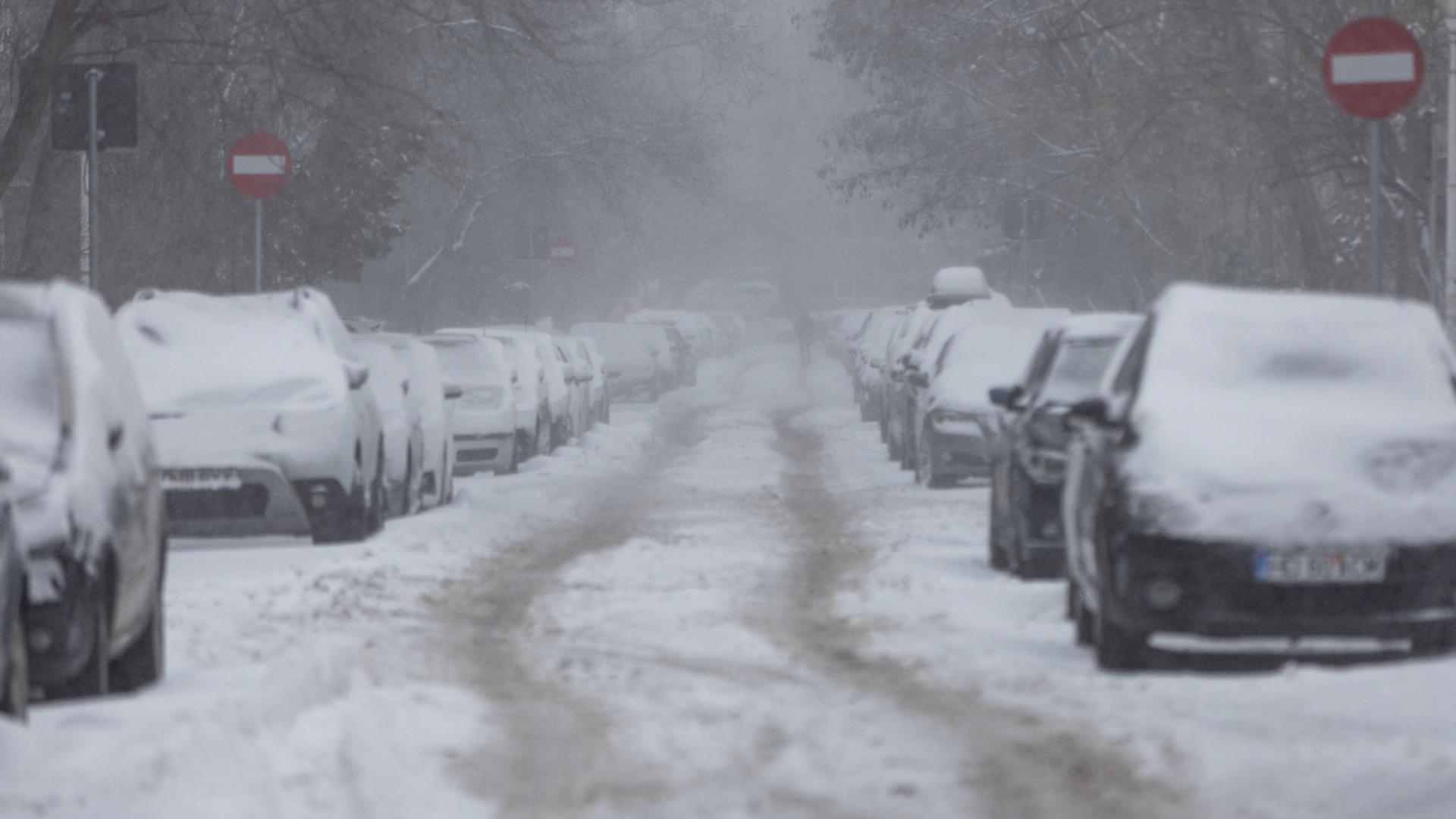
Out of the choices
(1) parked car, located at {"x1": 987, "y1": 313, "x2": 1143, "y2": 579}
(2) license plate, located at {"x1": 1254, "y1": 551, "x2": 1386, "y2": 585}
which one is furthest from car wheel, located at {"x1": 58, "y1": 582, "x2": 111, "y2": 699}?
(1) parked car, located at {"x1": 987, "y1": 313, "x2": 1143, "y2": 579}

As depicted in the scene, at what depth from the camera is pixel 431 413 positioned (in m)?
22.8

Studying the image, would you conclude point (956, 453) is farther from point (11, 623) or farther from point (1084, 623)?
point (11, 623)

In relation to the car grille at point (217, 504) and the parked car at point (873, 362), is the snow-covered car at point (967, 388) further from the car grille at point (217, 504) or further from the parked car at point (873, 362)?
the parked car at point (873, 362)

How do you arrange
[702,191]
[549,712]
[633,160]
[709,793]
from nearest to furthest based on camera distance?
[709,793], [549,712], [702,191], [633,160]

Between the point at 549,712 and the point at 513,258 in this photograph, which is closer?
the point at 549,712

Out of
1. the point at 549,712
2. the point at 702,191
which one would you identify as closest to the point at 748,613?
the point at 549,712

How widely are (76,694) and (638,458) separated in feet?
75.3

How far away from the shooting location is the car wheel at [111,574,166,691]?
10.4 m

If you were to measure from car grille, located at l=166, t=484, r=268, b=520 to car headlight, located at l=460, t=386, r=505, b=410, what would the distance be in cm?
1121

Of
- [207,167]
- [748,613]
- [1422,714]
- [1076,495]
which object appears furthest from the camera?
[207,167]

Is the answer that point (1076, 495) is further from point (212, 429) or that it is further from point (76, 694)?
point (212, 429)

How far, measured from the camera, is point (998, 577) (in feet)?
50.0

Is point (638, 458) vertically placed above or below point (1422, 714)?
below

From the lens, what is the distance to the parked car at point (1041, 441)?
48.0 ft
